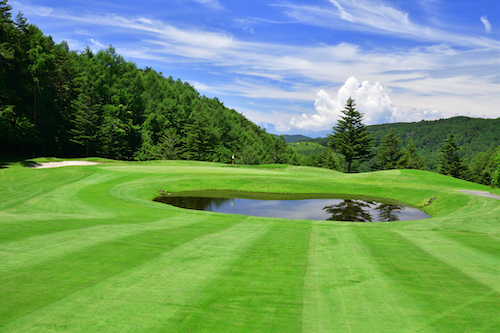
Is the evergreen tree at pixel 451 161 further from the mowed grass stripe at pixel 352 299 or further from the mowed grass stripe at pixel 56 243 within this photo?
the mowed grass stripe at pixel 56 243

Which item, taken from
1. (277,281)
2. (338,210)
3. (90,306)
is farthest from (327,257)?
(338,210)

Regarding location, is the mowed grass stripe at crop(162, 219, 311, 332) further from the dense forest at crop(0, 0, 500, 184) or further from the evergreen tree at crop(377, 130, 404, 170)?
the evergreen tree at crop(377, 130, 404, 170)

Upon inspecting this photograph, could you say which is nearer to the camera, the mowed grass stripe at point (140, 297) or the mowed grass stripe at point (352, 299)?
the mowed grass stripe at point (140, 297)

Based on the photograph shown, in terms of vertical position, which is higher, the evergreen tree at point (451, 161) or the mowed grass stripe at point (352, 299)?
the evergreen tree at point (451, 161)

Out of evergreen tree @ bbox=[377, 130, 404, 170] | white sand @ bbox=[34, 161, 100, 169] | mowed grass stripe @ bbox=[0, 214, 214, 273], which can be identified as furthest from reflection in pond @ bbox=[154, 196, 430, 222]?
evergreen tree @ bbox=[377, 130, 404, 170]

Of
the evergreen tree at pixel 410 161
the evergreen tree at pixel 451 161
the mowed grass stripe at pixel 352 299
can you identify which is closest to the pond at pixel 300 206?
the mowed grass stripe at pixel 352 299

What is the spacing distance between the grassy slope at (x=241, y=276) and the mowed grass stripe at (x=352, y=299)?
0.9 inches

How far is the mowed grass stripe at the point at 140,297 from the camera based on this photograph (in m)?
3.66

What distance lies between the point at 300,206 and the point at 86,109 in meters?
52.6

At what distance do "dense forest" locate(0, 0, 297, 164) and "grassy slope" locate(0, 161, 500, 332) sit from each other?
36928 millimetres

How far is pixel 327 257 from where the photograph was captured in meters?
7.18

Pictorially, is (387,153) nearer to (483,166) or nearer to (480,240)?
(483,166)

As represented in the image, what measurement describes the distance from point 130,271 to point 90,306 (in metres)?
1.41

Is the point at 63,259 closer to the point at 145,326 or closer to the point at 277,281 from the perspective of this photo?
the point at 145,326
